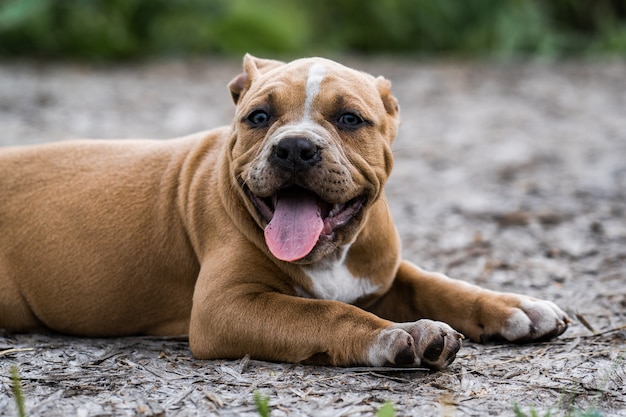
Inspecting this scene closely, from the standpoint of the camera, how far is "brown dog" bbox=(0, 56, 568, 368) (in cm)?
424

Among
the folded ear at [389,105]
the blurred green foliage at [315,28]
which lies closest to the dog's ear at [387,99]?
the folded ear at [389,105]

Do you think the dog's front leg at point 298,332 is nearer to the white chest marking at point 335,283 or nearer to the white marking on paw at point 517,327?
the white chest marking at point 335,283

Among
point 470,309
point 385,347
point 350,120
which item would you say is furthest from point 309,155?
point 470,309

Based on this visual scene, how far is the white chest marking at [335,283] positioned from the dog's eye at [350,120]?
0.73 m

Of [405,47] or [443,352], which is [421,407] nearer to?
[443,352]

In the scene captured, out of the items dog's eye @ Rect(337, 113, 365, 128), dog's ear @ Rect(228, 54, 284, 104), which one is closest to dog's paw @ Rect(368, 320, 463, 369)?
dog's eye @ Rect(337, 113, 365, 128)

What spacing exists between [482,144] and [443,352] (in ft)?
21.4

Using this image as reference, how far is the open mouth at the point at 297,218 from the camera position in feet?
14.1

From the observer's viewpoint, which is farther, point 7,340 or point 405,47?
point 405,47

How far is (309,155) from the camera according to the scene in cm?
418

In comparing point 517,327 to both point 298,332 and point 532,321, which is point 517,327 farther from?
point 298,332

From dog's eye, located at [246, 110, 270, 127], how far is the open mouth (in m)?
0.36

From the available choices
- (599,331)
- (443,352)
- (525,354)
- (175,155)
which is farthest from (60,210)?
(599,331)

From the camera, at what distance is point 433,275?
5148mm
